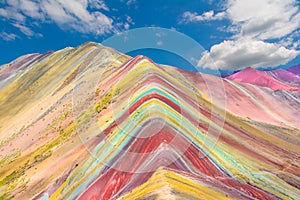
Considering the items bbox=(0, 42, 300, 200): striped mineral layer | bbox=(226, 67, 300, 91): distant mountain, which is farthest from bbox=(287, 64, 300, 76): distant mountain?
bbox=(0, 42, 300, 200): striped mineral layer

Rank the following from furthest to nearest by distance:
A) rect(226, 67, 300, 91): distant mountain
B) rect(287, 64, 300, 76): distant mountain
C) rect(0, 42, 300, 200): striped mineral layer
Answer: rect(287, 64, 300, 76): distant mountain → rect(226, 67, 300, 91): distant mountain → rect(0, 42, 300, 200): striped mineral layer

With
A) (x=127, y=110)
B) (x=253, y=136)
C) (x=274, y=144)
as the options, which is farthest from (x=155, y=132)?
(x=274, y=144)

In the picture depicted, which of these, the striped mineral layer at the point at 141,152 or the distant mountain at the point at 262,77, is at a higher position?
the distant mountain at the point at 262,77

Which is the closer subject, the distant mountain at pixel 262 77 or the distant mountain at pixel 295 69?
the distant mountain at pixel 262 77

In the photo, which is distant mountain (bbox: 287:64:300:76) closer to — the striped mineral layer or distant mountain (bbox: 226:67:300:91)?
distant mountain (bbox: 226:67:300:91)

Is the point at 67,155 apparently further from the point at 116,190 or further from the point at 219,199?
the point at 219,199

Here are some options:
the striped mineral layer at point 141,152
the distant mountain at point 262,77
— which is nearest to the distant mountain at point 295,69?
the distant mountain at point 262,77

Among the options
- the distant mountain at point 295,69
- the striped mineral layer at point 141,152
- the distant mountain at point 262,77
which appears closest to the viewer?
the striped mineral layer at point 141,152

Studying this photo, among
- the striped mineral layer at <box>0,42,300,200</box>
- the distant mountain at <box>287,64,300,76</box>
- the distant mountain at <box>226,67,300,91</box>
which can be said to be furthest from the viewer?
→ the distant mountain at <box>287,64,300,76</box>

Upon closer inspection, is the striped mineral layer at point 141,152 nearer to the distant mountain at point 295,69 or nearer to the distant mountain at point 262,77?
the distant mountain at point 262,77

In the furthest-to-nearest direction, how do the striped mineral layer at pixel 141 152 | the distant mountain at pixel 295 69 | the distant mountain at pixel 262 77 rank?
the distant mountain at pixel 295 69, the distant mountain at pixel 262 77, the striped mineral layer at pixel 141 152

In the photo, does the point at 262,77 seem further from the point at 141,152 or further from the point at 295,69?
the point at 141,152
